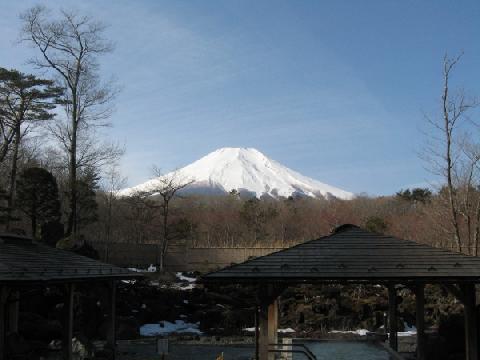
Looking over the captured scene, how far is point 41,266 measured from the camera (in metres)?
11.0

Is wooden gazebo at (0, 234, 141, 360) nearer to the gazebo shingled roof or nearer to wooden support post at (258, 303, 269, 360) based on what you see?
the gazebo shingled roof

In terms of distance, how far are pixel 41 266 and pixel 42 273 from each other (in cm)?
61

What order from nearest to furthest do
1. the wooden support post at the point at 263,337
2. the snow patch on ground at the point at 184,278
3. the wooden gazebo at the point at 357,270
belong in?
the wooden support post at the point at 263,337 < the wooden gazebo at the point at 357,270 < the snow patch on ground at the point at 184,278

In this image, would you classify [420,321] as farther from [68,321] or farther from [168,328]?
[168,328]

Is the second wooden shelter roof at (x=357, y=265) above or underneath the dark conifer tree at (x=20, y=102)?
underneath

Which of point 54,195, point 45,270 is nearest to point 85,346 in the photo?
point 45,270

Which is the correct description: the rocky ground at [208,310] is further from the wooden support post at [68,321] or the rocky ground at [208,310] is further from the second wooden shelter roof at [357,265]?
the second wooden shelter roof at [357,265]

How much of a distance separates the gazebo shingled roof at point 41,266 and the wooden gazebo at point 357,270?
314 cm

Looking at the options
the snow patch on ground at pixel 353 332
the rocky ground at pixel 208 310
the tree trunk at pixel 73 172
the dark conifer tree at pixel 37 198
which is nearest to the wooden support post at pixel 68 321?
the rocky ground at pixel 208 310

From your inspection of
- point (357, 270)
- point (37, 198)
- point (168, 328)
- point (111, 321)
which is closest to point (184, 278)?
point (168, 328)

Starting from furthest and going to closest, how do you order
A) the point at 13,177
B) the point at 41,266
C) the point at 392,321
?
the point at 13,177
the point at 392,321
the point at 41,266

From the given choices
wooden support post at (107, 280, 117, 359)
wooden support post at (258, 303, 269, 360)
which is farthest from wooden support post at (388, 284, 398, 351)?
wooden support post at (107, 280, 117, 359)

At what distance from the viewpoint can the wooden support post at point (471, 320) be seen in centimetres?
1045

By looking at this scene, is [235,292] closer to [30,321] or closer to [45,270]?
[30,321]
